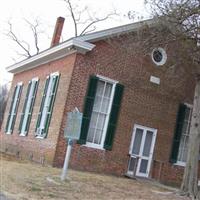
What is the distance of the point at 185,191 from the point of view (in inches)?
749

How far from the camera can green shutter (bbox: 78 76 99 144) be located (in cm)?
2302

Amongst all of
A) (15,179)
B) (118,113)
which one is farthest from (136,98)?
(15,179)

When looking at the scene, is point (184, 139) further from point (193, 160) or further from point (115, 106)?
point (193, 160)

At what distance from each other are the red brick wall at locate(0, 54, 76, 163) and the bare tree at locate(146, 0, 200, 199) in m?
5.68

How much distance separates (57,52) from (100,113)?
11.7 feet

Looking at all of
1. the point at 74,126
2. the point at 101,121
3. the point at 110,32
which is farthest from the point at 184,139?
the point at 74,126

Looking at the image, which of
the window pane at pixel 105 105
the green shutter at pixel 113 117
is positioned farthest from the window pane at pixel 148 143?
the window pane at pixel 105 105

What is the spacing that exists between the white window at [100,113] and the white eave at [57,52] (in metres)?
1.69

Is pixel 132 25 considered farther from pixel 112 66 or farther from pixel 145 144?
pixel 145 144

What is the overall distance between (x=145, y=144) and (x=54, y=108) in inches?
179

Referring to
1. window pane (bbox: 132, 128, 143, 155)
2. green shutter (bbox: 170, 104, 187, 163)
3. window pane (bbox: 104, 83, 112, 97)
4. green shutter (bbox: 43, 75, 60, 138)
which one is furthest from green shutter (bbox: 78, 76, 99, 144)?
green shutter (bbox: 170, 104, 187, 163)

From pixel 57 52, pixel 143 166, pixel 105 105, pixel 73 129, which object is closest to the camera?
pixel 73 129

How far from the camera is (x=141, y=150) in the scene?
2494cm

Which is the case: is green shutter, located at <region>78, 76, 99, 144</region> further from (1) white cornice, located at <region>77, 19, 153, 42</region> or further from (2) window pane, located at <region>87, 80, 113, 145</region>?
(1) white cornice, located at <region>77, 19, 153, 42</region>
